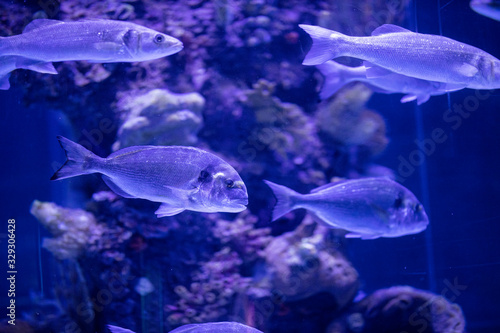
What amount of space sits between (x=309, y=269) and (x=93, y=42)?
2.93 meters

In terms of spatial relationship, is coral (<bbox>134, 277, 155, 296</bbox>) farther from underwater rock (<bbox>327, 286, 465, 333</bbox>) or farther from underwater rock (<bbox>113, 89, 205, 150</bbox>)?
underwater rock (<bbox>327, 286, 465, 333</bbox>)

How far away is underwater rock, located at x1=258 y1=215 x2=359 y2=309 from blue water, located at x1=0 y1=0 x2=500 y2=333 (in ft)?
1.74

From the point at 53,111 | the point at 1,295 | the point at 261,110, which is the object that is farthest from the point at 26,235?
the point at 261,110

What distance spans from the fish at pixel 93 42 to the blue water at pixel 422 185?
5.63 feet

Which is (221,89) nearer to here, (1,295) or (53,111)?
(53,111)

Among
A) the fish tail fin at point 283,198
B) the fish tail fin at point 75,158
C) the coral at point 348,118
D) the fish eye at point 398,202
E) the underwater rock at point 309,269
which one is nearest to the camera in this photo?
the fish tail fin at point 75,158

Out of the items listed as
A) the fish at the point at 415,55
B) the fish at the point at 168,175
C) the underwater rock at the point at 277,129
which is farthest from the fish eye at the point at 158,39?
the underwater rock at the point at 277,129

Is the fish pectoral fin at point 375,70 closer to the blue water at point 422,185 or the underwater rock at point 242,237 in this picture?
the blue water at point 422,185

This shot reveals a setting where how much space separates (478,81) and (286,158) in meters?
2.28

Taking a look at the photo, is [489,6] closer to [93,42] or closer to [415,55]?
[415,55]

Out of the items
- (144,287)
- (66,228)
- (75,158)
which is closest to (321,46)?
(75,158)

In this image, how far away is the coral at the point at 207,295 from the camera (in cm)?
366

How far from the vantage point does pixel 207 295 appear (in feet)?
12.1

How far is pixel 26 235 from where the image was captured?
4.65m
